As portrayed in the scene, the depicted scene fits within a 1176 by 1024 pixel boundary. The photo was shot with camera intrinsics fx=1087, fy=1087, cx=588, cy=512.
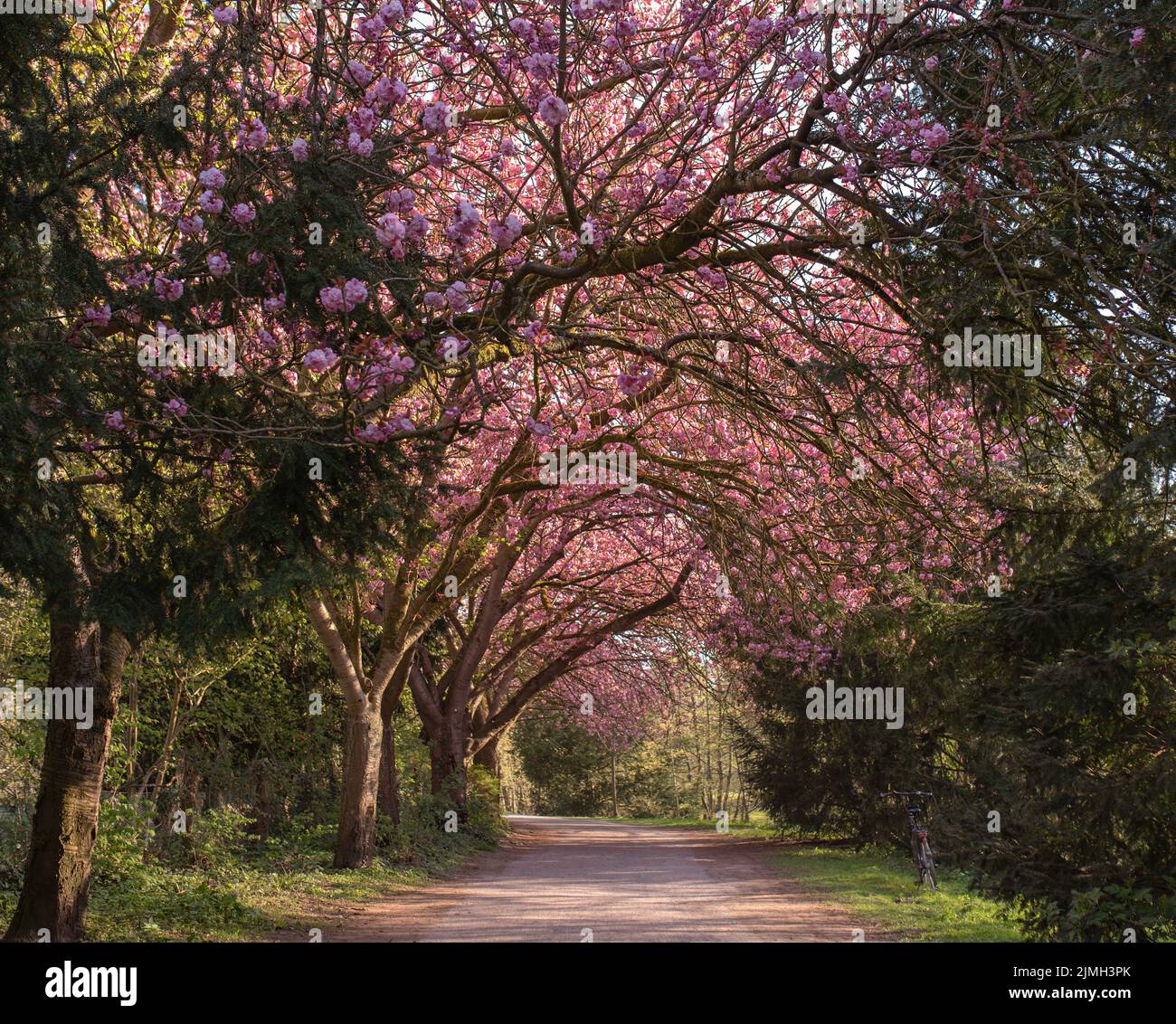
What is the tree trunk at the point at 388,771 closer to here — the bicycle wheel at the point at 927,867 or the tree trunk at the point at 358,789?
the tree trunk at the point at 358,789

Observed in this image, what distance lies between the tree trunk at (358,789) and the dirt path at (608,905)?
1250 mm

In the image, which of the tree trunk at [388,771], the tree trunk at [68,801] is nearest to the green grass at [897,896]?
the tree trunk at [388,771]

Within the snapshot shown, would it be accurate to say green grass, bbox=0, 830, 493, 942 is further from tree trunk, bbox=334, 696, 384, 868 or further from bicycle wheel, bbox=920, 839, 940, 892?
bicycle wheel, bbox=920, 839, 940, 892

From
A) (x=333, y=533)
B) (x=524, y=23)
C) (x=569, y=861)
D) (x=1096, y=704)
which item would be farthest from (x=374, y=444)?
(x=569, y=861)

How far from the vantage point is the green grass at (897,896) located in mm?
9984

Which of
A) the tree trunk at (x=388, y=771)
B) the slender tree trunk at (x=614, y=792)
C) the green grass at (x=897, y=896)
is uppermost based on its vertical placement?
the tree trunk at (x=388, y=771)

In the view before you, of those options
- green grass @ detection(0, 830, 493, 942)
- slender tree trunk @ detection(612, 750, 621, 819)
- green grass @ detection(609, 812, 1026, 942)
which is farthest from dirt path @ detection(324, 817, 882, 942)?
slender tree trunk @ detection(612, 750, 621, 819)

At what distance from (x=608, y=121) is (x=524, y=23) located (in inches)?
178

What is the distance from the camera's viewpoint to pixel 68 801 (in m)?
8.21

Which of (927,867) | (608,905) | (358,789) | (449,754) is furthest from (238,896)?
(449,754)

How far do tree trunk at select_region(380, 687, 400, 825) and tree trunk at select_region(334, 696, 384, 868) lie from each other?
222 centimetres

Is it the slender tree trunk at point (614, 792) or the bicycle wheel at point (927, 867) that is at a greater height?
the bicycle wheel at point (927, 867)

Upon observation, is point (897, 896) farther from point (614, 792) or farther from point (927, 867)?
point (614, 792)

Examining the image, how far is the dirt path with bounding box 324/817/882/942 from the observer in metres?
9.43
